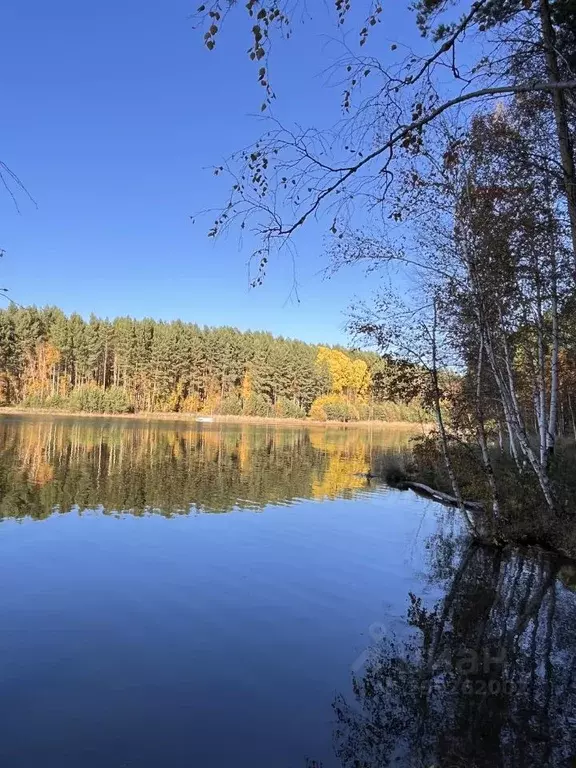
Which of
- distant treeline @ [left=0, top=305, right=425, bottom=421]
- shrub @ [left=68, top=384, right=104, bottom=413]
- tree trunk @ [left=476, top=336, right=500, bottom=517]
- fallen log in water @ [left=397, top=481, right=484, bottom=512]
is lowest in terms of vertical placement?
fallen log in water @ [left=397, top=481, right=484, bottom=512]

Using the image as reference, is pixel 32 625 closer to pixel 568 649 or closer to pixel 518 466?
pixel 568 649

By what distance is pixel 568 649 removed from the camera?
776 cm

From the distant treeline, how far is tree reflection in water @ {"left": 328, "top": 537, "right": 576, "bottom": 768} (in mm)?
73983

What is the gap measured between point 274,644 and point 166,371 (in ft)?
294

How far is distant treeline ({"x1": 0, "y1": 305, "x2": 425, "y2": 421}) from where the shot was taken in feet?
277

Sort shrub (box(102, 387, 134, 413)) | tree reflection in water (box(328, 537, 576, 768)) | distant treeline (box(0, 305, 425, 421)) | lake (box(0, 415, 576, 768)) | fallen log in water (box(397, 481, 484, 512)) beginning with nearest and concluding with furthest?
tree reflection in water (box(328, 537, 576, 768))
lake (box(0, 415, 576, 768))
fallen log in water (box(397, 481, 484, 512))
shrub (box(102, 387, 134, 413))
distant treeline (box(0, 305, 425, 421))

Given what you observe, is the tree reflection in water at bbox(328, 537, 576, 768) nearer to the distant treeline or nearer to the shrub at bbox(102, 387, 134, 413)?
the distant treeline

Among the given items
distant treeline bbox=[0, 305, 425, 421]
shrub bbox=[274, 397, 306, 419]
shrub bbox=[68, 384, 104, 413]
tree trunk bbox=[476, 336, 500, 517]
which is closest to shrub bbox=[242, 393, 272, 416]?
distant treeline bbox=[0, 305, 425, 421]

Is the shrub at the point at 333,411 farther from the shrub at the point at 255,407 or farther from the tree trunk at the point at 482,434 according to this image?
the tree trunk at the point at 482,434

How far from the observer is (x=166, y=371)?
3752 inches

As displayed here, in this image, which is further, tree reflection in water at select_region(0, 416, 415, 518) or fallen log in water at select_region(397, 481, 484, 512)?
tree reflection in water at select_region(0, 416, 415, 518)

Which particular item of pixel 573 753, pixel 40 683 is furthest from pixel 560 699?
pixel 40 683

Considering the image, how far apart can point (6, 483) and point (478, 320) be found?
702 inches

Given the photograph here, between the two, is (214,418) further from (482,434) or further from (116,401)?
(482,434)
